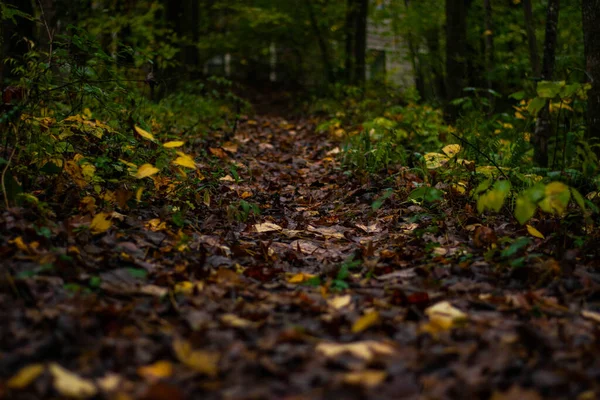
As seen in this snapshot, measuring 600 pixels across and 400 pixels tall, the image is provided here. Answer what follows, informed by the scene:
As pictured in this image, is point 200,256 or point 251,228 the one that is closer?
point 200,256

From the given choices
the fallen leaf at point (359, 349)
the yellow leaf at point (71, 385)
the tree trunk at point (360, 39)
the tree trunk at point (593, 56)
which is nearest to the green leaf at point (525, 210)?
the fallen leaf at point (359, 349)

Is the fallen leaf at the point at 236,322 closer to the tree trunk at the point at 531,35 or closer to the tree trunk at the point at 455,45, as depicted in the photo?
the tree trunk at the point at 531,35

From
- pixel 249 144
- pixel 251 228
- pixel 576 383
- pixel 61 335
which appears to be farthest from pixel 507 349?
pixel 249 144

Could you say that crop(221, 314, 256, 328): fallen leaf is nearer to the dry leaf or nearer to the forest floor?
the forest floor

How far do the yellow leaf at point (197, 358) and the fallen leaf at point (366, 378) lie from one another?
465mm

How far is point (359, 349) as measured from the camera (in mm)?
2131

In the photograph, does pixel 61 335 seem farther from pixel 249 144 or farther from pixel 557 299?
pixel 249 144

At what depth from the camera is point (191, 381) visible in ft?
6.41

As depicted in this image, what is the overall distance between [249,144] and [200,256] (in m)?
5.05

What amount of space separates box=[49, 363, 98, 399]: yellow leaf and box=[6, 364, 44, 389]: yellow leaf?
45 millimetres

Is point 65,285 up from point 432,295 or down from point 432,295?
up

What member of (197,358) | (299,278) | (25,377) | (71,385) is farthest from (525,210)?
(25,377)

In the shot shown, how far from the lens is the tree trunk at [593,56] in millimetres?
4879

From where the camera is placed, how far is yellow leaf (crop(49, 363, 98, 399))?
1.78 meters
